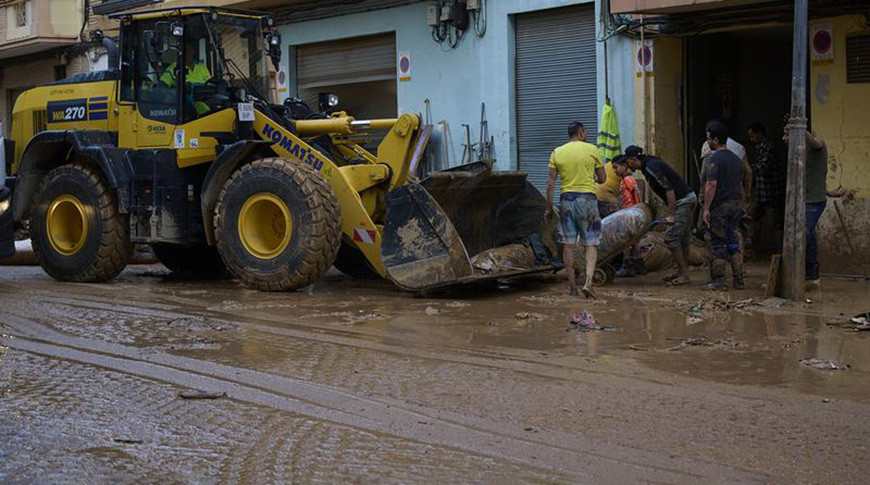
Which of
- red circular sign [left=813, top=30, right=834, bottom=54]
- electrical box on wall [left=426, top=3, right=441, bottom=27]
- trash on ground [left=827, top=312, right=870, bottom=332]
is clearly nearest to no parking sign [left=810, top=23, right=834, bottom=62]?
red circular sign [left=813, top=30, right=834, bottom=54]

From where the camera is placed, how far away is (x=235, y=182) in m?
12.0

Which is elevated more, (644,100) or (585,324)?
(644,100)

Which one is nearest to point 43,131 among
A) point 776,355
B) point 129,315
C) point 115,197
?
point 115,197

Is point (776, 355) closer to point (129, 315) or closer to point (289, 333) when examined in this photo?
point (289, 333)

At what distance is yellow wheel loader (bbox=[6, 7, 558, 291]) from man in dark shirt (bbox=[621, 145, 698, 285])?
1246 mm

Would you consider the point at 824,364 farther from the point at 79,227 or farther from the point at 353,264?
the point at 79,227

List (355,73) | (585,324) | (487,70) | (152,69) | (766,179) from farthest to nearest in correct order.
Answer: (355,73)
(487,70)
(766,179)
(152,69)
(585,324)

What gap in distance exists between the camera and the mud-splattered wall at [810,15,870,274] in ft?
43.3

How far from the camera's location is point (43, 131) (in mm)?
13836

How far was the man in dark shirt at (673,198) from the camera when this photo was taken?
12109mm

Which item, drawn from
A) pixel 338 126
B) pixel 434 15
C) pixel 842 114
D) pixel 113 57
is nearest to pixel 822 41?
pixel 842 114

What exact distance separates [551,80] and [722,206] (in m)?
5.32

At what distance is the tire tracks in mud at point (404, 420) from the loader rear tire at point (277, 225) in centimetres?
303

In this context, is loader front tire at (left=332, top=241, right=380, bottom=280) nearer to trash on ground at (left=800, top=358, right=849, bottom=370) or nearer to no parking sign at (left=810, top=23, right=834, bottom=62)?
no parking sign at (left=810, top=23, right=834, bottom=62)
